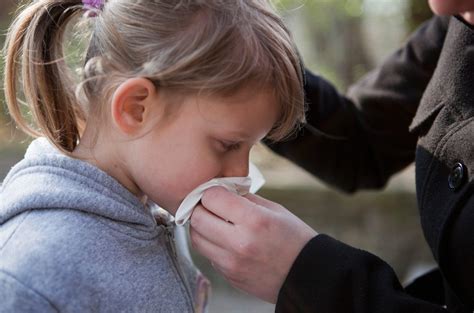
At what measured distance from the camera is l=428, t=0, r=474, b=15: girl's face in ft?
5.19

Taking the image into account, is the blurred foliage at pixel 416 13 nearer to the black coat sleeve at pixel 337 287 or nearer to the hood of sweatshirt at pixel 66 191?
the black coat sleeve at pixel 337 287

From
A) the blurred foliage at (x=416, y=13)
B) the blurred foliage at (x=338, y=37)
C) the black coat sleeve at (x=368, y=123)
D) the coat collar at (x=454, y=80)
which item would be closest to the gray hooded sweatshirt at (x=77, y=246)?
the coat collar at (x=454, y=80)

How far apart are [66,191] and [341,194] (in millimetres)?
2809

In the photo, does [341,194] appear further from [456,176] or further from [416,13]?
[456,176]

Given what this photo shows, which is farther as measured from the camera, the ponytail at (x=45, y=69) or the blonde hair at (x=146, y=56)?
the ponytail at (x=45, y=69)

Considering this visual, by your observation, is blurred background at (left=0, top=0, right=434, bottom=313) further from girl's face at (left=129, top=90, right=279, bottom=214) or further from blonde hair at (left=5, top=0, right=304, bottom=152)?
girl's face at (left=129, top=90, right=279, bottom=214)

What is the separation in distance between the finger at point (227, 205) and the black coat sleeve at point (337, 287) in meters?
0.13

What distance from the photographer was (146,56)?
1.34 meters

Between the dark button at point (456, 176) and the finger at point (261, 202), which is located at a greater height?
the finger at point (261, 202)

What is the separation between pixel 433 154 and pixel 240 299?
2.21 m

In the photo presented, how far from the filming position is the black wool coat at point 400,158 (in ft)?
4.56

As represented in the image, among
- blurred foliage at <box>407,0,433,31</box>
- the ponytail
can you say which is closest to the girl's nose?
the ponytail

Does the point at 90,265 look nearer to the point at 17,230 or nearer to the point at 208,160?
the point at 17,230

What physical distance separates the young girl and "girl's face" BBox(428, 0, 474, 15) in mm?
343
